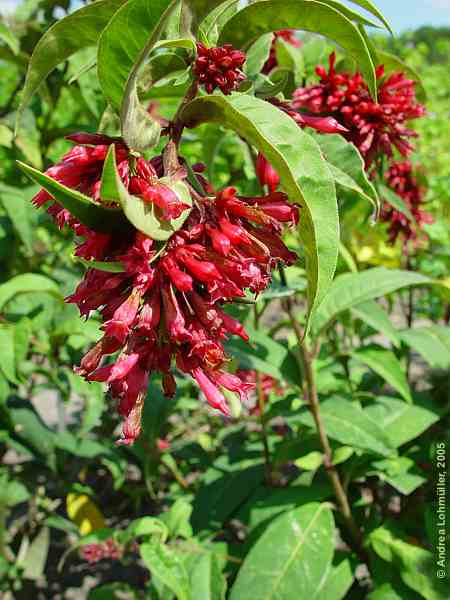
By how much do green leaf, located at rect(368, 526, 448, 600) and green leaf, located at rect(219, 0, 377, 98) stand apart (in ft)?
3.74

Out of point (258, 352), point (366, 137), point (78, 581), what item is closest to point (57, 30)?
point (366, 137)

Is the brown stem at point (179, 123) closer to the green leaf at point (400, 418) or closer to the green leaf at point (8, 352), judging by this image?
the green leaf at point (8, 352)

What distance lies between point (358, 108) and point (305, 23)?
25.0 inches

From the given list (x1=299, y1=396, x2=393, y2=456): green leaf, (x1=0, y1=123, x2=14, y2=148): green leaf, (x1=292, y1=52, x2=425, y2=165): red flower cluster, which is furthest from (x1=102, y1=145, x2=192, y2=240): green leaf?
(x1=0, y1=123, x2=14, y2=148): green leaf

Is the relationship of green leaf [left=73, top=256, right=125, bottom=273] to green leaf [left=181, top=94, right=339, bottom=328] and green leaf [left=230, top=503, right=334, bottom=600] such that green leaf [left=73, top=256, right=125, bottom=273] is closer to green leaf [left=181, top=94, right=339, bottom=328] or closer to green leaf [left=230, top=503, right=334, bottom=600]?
green leaf [left=181, top=94, right=339, bottom=328]

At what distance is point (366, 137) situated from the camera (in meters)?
1.24

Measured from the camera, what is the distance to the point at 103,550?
1.78 metres

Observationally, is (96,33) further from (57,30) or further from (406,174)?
(406,174)

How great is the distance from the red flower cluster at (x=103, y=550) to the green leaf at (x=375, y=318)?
3.22 feet

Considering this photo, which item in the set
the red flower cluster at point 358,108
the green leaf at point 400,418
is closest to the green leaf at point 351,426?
the green leaf at point 400,418

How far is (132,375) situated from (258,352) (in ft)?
2.72

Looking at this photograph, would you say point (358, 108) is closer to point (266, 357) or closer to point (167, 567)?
point (266, 357)

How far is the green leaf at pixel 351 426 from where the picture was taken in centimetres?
132

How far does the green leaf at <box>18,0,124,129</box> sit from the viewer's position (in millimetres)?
688
